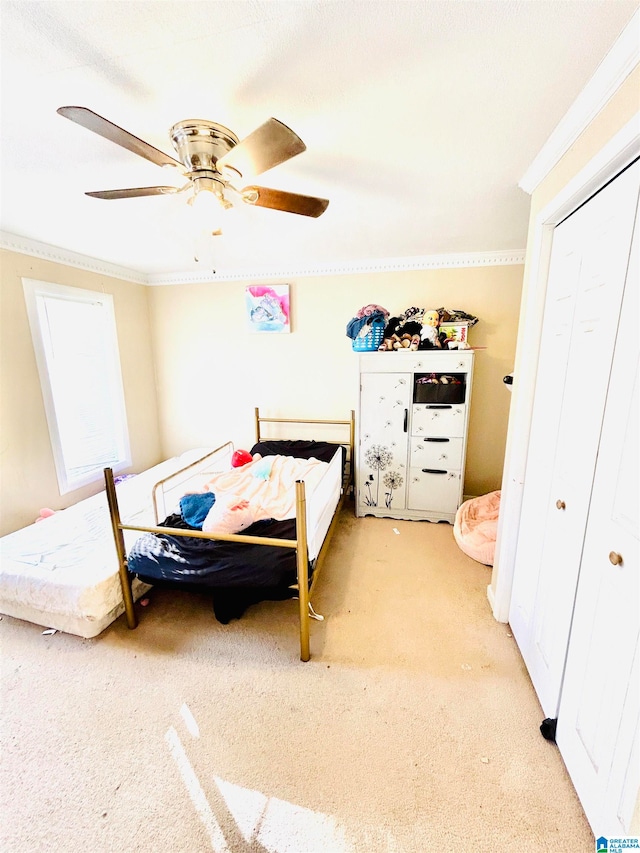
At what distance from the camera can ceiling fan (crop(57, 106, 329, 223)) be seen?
1068 millimetres

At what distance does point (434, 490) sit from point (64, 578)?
2.69m

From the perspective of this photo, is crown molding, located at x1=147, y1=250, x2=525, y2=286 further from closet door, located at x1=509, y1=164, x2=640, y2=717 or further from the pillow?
the pillow

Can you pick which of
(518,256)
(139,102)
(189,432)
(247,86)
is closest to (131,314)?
(189,432)

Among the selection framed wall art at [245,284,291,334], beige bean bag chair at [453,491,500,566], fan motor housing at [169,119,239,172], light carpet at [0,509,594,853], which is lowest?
light carpet at [0,509,594,853]

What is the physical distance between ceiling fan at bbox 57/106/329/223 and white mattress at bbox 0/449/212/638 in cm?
190

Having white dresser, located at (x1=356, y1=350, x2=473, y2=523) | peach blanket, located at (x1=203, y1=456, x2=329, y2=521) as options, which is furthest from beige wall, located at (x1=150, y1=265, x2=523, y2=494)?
peach blanket, located at (x1=203, y1=456, x2=329, y2=521)

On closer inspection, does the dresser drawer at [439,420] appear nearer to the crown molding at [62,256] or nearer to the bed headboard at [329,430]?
the bed headboard at [329,430]

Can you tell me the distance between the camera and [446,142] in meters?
1.45

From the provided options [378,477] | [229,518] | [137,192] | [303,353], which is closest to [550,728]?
[229,518]

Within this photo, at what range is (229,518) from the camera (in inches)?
73.3

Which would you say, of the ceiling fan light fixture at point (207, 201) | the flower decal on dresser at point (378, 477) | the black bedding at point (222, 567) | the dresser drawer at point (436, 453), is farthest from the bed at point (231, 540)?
the ceiling fan light fixture at point (207, 201)

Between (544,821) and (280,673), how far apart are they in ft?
3.59

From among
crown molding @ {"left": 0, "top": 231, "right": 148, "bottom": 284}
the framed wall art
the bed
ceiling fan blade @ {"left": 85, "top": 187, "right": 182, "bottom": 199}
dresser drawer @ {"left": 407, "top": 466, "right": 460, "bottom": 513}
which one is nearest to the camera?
ceiling fan blade @ {"left": 85, "top": 187, "right": 182, "bottom": 199}

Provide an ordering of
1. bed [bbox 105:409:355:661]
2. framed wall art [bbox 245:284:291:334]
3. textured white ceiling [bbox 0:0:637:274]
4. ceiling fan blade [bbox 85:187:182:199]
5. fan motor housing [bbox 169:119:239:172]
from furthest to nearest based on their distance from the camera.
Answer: framed wall art [bbox 245:284:291:334]
bed [bbox 105:409:355:661]
ceiling fan blade [bbox 85:187:182:199]
fan motor housing [bbox 169:119:239:172]
textured white ceiling [bbox 0:0:637:274]
